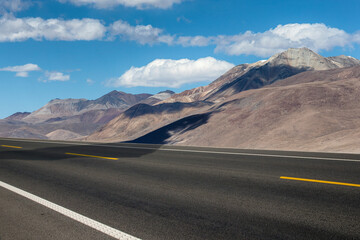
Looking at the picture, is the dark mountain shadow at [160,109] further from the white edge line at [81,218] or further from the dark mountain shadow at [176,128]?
the white edge line at [81,218]

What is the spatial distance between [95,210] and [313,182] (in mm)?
4288

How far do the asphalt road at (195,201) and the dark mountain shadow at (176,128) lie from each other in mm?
50893

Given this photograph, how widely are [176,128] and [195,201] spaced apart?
192ft

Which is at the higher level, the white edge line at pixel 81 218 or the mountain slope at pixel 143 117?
the mountain slope at pixel 143 117

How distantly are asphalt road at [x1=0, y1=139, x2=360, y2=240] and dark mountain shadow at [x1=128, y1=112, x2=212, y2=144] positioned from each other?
50893mm

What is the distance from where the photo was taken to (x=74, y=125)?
191m

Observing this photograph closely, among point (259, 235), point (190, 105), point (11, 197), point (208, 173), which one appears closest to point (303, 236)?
point (259, 235)

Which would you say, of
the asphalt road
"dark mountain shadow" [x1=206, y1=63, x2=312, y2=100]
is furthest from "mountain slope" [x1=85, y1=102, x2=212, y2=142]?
the asphalt road

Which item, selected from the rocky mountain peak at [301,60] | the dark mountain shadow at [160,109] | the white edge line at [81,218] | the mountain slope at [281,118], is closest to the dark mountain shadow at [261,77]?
the rocky mountain peak at [301,60]

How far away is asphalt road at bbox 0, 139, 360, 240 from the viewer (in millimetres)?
3844

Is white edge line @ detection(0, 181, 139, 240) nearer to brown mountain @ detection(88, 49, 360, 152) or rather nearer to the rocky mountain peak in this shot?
brown mountain @ detection(88, 49, 360, 152)

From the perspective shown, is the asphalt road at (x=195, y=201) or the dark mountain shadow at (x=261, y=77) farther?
the dark mountain shadow at (x=261, y=77)

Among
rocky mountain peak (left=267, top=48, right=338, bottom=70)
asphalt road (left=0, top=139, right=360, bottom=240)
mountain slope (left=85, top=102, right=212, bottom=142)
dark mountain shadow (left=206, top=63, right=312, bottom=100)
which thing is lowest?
asphalt road (left=0, top=139, right=360, bottom=240)

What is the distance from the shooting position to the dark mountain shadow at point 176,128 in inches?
2376
